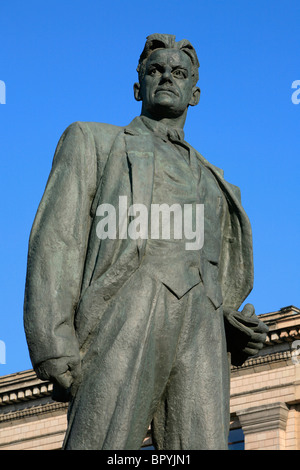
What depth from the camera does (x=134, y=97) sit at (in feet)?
23.8

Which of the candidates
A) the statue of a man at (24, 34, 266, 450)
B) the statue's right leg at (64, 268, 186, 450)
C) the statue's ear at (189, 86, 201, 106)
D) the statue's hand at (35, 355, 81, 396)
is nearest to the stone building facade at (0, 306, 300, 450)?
the statue's ear at (189, 86, 201, 106)

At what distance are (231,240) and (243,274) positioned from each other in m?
0.24

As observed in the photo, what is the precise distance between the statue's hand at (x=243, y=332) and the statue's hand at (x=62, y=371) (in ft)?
3.83

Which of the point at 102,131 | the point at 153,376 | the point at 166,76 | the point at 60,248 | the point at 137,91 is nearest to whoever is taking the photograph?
the point at 153,376

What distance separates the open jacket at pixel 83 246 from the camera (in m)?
6.05

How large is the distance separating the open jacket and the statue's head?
0.66 feet

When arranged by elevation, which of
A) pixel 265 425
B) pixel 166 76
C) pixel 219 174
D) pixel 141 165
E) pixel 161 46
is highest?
pixel 265 425

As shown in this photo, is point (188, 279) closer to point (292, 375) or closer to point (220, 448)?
point (220, 448)

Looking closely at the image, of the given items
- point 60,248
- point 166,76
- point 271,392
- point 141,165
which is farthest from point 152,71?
point 271,392

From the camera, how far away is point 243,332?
6.77 metres

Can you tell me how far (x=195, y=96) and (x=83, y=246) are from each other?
1519 mm

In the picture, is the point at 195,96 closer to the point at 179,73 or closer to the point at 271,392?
the point at 179,73
